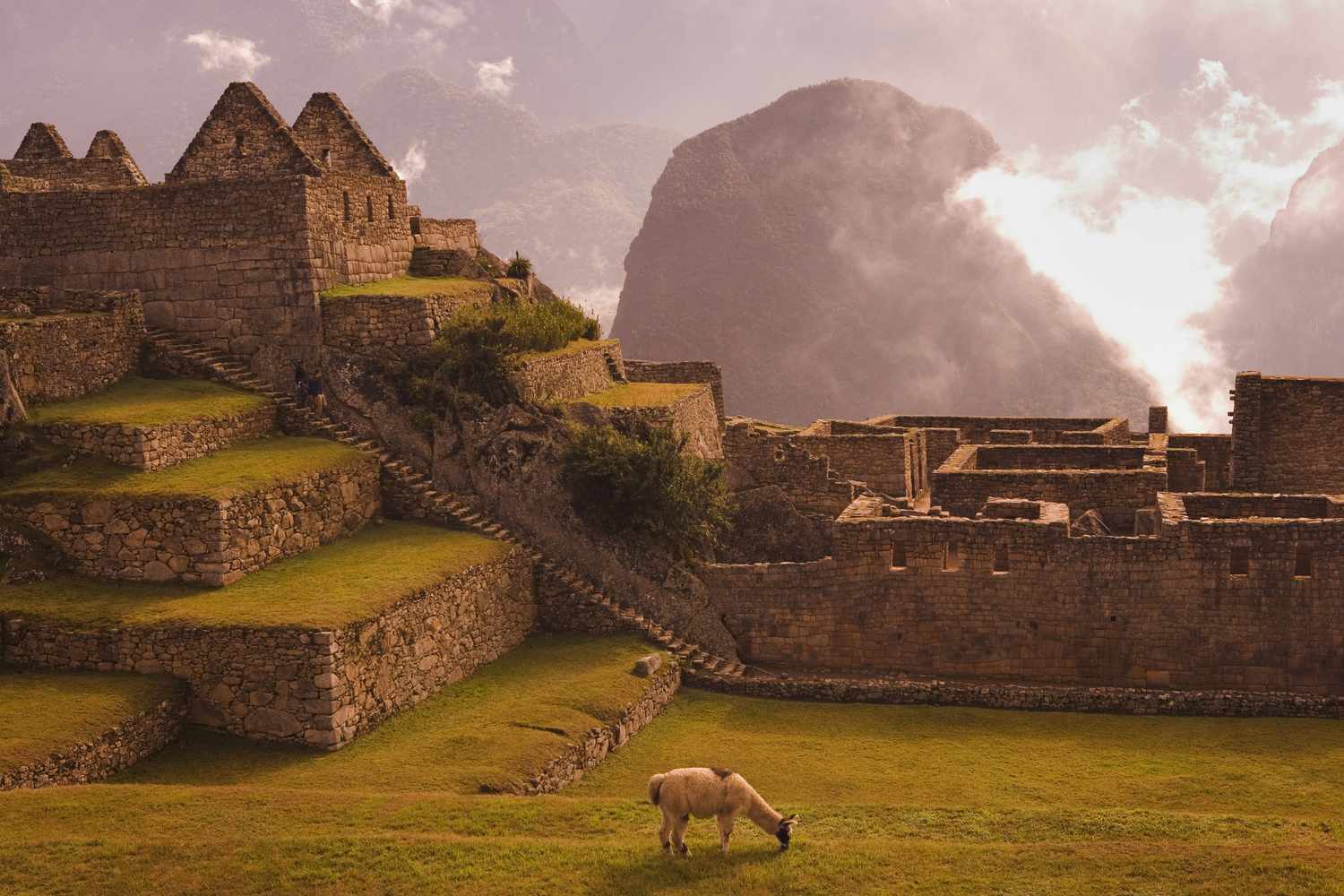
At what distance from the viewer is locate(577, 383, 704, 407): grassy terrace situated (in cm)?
3188

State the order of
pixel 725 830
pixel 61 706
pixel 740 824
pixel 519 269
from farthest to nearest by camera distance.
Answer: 1. pixel 519 269
2. pixel 61 706
3. pixel 740 824
4. pixel 725 830

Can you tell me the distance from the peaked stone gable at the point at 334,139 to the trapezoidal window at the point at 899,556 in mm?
17106

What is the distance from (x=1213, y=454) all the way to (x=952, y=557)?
47.9 feet

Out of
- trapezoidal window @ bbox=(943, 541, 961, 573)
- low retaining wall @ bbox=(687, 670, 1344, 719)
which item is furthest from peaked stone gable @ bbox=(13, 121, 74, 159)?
trapezoidal window @ bbox=(943, 541, 961, 573)

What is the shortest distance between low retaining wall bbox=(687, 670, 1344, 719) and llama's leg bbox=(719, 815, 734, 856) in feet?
30.3

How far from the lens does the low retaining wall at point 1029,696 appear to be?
2312cm

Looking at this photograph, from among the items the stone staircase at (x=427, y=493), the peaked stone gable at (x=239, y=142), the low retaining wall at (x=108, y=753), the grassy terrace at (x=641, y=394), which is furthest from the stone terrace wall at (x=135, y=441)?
the peaked stone gable at (x=239, y=142)

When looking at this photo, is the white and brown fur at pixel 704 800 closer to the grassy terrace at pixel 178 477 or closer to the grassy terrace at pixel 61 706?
the grassy terrace at pixel 61 706

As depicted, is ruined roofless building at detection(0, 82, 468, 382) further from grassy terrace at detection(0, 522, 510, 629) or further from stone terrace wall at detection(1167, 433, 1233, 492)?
stone terrace wall at detection(1167, 433, 1233, 492)

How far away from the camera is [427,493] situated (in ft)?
91.0

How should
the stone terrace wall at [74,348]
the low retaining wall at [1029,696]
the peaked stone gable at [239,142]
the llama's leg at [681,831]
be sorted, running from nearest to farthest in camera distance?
the llama's leg at [681,831], the low retaining wall at [1029,696], the stone terrace wall at [74,348], the peaked stone gable at [239,142]

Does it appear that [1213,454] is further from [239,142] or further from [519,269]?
[239,142]

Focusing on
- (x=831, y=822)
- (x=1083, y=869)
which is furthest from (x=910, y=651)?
(x=1083, y=869)

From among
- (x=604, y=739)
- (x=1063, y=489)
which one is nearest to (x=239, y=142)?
(x=604, y=739)
